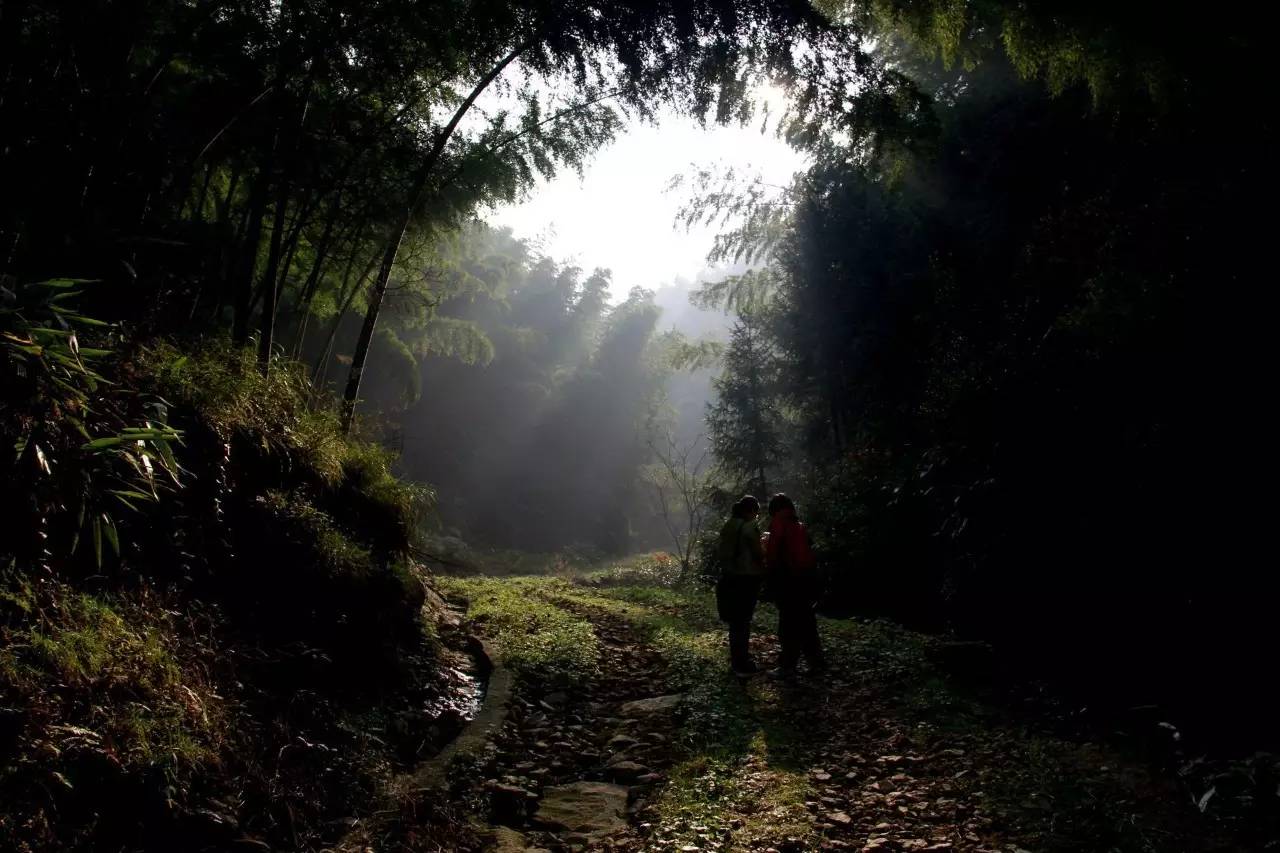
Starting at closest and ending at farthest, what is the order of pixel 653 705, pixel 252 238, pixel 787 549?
1. pixel 653 705
2. pixel 252 238
3. pixel 787 549

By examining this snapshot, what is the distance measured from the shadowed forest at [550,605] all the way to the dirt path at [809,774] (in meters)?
0.03

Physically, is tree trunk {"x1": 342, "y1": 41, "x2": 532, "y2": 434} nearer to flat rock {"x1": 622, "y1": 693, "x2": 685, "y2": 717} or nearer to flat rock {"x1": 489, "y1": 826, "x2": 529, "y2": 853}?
flat rock {"x1": 622, "y1": 693, "x2": 685, "y2": 717}

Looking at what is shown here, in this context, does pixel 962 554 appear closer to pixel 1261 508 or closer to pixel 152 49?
pixel 1261 508

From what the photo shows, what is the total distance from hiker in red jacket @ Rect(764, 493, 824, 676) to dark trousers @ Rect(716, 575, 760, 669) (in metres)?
0.23

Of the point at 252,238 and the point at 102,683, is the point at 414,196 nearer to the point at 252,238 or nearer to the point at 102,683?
the point at 252,238

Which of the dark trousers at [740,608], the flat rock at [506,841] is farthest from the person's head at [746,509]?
the flat rock at [506,841]

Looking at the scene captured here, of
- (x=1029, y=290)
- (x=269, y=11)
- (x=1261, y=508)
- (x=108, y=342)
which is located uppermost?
(x=269, y=11)

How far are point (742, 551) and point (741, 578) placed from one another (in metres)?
0.25

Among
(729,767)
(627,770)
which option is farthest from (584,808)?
(729,767)

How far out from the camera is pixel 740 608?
20.0ft

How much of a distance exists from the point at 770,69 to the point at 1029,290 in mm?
5470

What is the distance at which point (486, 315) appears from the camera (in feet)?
120

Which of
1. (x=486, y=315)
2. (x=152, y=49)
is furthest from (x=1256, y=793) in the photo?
(x=486, y=315)

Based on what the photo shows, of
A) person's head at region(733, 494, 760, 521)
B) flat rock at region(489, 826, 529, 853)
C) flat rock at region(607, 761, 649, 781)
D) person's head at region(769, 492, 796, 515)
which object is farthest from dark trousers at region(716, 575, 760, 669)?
flat rock at region(489, 826, 529, 853)
